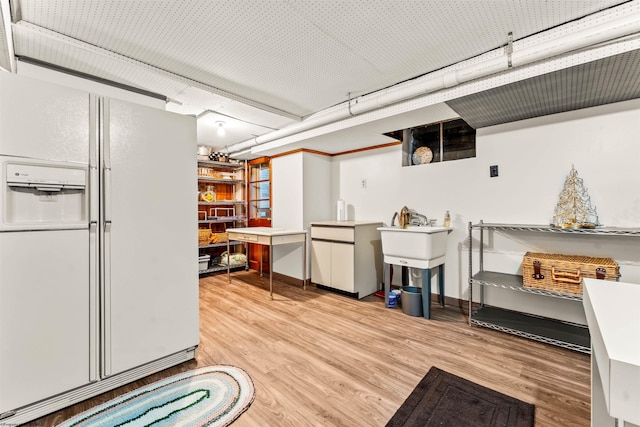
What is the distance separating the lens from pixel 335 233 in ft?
12.3

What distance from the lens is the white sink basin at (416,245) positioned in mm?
2887

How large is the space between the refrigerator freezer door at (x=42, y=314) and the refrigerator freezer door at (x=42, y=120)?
46 cm

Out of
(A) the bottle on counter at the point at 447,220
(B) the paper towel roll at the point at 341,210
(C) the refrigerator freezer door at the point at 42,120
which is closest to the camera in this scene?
(C) the refrigerator freezer door at the point at 42,120

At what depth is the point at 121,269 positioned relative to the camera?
182cm

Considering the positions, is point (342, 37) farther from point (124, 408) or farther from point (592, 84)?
point (124, 408)

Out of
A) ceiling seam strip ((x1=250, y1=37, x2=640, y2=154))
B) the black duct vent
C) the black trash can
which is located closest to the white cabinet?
the black trash can

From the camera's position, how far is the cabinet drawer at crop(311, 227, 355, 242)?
357 centimetres

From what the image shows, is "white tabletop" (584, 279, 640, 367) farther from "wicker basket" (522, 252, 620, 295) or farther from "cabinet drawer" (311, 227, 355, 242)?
"cabinet drawer" (311, 227, 355, 242)

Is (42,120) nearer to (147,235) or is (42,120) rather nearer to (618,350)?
(147,235)

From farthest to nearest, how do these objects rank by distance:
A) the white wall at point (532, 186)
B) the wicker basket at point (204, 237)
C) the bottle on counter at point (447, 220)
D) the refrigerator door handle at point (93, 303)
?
the wicker basket at point (204, 237) < the bottle on counter at point (447, 220) < the white wall at point (532, 186) < the refrigerator door handle at point (93, 303)

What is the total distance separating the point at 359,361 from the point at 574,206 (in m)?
2.29

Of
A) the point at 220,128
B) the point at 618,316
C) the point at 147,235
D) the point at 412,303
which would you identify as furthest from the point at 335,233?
the point at 618,316

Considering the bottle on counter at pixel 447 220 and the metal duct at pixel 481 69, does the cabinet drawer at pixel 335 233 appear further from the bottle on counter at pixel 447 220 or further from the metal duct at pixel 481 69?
the metal duct at pixel 481 69

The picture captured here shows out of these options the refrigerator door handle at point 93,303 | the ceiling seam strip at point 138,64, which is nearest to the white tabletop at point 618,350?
the refrigerator door handle at point 93,303
